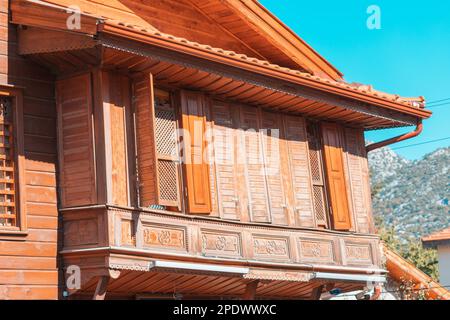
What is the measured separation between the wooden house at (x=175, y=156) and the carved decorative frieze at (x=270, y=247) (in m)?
0.03

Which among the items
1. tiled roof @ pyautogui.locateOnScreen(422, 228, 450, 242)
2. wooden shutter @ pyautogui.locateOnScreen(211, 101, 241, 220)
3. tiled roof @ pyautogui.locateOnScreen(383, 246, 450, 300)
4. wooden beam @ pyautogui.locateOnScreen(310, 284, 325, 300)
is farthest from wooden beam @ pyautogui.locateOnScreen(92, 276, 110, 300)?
tiled roof @ pyautogui.locateOnScreen(422, 228, 450, 242)

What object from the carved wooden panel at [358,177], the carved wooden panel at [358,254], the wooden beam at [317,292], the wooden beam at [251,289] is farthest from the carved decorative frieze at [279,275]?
the carved wooden panel at [358,177]

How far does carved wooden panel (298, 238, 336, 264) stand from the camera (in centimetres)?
1567

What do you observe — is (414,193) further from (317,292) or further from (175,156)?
(175,156)

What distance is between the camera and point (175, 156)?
14.0m

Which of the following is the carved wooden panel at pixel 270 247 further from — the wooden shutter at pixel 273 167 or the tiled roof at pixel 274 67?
the tiled roof at pixel 274 67

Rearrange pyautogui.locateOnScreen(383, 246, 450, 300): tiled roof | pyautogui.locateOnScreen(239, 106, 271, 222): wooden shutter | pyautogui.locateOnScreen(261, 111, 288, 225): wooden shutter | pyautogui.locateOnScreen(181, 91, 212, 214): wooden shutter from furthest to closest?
1. pyautogui.locateOnScreen(383, 246, 450, 300): tiled roof
2. pyautogui.locateOnScreen(261, 111, 288, 225): wooden shutter
3. pyautogui.locateOnScreen(239, 106, 271, 222): wooden shutter
4. pyautogui.locateOnScreen(181, 91, 212, 214): wooden shutter

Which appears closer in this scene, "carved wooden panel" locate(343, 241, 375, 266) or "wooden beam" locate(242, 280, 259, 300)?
"wooden beam" locate(242, 280, 259, 300)

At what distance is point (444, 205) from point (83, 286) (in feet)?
373

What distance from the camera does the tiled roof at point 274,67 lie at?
1272 centimetres

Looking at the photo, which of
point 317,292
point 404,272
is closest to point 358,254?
point 317,292

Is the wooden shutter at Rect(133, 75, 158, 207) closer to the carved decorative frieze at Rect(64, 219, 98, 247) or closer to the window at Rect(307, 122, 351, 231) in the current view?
the carved decorative frieze at Rect(64, 219, 98, 247)

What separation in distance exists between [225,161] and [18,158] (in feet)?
11.5
